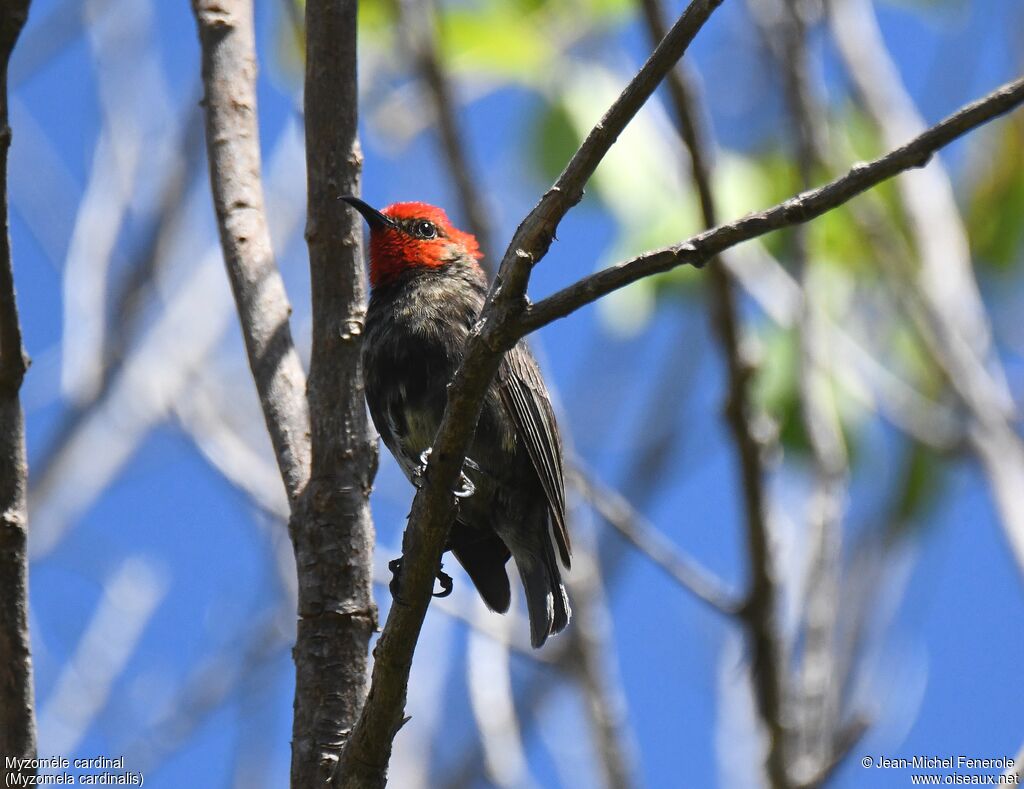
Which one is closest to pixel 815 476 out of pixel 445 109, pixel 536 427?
pixel 536 427

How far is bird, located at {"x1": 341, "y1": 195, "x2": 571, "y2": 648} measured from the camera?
179 inches

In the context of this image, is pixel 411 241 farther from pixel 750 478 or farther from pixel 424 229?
pixel 750 478

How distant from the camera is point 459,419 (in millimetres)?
2824

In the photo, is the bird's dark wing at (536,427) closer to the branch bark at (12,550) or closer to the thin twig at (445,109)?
the thin twig at (445,109)

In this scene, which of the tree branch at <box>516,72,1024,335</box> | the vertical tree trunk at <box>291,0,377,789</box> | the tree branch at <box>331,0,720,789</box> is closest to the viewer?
the tree branch at <box>516,72,1024,335</box>

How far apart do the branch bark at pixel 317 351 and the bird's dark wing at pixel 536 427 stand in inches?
34.6

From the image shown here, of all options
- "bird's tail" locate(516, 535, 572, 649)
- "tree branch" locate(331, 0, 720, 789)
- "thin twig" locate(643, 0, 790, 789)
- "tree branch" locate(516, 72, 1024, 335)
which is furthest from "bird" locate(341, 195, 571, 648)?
"tree branch" locate(516, 72, 1024, 335)

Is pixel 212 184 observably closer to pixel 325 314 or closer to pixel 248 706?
pixel 325 314

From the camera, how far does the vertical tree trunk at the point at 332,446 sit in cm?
335

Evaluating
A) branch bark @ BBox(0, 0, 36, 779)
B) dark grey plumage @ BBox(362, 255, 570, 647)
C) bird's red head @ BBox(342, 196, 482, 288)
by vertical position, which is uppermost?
bird's red head @ BBox(342, 196, 482, 288)

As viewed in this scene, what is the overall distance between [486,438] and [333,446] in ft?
3.79

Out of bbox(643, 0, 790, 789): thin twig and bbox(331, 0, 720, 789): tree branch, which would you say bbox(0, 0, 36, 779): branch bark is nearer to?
bbox(331, 0, 720, 789): tree branch

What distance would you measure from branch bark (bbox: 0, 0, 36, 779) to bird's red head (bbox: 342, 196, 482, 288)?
7.81 feet

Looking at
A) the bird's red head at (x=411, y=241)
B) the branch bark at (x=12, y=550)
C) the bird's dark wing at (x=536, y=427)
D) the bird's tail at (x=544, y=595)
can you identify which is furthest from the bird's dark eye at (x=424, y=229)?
the branch bark at (x=12, y=550)
